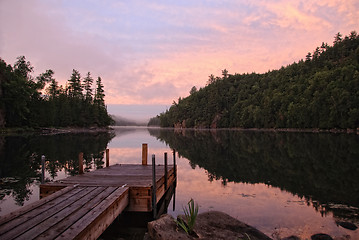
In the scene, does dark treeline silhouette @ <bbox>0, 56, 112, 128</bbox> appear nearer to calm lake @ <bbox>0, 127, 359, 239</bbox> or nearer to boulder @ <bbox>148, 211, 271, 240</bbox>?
calm lake @ <bbox>0, 127, 359, 239</bbox>

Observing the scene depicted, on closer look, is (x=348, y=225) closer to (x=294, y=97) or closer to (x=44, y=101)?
(x=44, y=101)

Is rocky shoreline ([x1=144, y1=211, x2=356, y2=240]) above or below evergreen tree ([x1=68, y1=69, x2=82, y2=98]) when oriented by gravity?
below

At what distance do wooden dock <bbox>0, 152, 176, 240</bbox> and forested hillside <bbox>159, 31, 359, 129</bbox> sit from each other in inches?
3030

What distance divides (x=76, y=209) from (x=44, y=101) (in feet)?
278

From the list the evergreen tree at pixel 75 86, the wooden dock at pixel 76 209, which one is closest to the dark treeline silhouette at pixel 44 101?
the evergreen tree at pixel 75 86

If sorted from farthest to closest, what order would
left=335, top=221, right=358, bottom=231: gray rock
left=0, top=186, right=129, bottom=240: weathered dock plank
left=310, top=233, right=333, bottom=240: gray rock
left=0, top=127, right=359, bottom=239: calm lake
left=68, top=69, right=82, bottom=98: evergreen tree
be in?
left=68, top=69, right=82, bottom=98: evergreen tree < left=0, top=127, right=359, bottom=239: calm lake < left=335, top=221, right=358, bottom=231: gray rock < left=310, top=233, right=333, bottom=240: gray rock < left=0, top=186, right=129, bottom=240: weathered dock plank

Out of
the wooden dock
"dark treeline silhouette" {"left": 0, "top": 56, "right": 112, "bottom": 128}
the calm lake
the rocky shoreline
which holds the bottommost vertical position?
the calm lake

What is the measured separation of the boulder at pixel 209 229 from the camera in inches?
259

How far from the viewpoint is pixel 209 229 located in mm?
7488

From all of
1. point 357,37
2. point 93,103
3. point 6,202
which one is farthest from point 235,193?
point 357,37

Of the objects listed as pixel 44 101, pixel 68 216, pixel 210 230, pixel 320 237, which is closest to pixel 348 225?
pixel 320 237

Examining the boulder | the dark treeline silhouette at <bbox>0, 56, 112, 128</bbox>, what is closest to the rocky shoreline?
the boulder

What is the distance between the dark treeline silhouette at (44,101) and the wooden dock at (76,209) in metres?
66.7

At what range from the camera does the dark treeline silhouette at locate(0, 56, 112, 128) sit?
66.0 m
